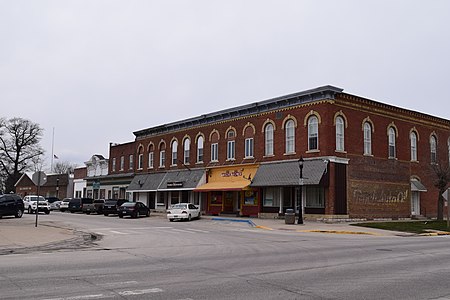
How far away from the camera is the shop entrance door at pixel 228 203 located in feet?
140

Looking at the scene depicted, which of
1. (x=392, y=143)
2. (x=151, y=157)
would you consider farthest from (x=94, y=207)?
(x=392, y=143)

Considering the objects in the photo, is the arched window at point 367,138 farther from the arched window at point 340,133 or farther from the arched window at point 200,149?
the arched window at point 200,149

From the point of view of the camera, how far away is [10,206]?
1355 inches

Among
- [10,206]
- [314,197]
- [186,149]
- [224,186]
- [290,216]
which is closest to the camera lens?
[290,216]

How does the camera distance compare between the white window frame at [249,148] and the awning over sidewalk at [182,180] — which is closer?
the white window frame at [249,148]

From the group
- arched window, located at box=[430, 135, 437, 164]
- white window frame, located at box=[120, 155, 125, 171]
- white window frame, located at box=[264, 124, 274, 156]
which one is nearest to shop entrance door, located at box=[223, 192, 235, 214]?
white window frame, located at box=[264, 124, 274, 156]

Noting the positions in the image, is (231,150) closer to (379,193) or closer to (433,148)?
(379,193)

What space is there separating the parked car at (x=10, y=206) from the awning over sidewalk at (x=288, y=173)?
17682 mm

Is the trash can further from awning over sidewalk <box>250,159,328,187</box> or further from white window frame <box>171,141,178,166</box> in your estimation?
white window frame <box>171,141,178,166</box>

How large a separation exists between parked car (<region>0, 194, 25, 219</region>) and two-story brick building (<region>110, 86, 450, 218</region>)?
588 inches

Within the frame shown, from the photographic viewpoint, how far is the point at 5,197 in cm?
3469

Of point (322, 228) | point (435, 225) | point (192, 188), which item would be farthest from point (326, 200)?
point (192, 188)

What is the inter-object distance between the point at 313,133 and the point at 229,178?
984 cm

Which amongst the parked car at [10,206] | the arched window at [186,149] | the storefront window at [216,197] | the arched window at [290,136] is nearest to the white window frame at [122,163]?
the arched window at [186,149]
